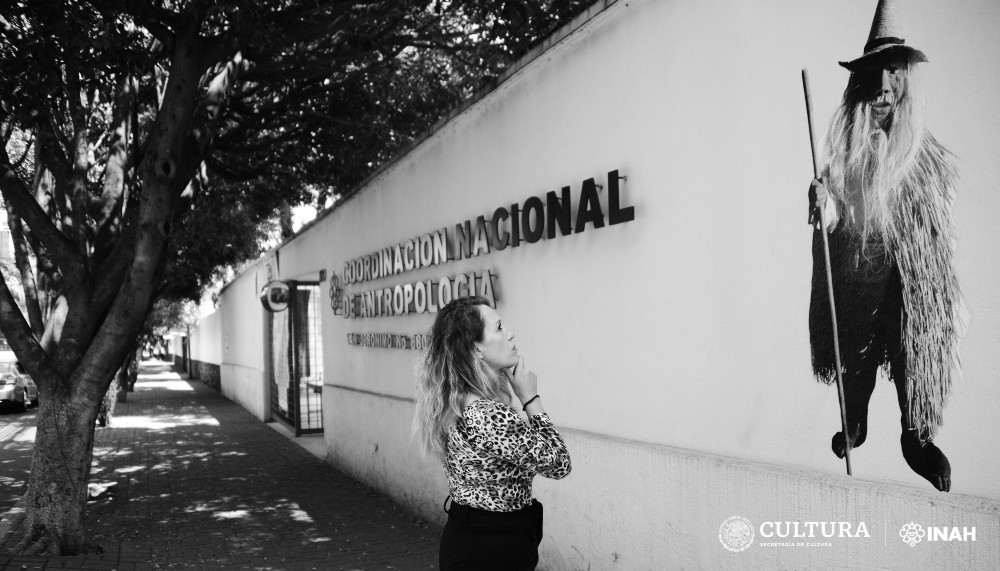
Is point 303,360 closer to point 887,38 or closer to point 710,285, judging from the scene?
point 710,285

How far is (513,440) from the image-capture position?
2822 millimetres

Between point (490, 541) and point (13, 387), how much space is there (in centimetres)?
2163

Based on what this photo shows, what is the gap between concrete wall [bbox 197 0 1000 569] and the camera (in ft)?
9.77

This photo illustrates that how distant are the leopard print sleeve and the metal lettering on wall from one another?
221 cm

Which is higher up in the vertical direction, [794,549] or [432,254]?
[432,254]

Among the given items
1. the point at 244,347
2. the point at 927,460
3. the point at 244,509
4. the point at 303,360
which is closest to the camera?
the point at 927,460

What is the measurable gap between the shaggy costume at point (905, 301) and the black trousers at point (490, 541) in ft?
5.03

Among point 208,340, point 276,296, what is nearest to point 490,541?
point 276,296

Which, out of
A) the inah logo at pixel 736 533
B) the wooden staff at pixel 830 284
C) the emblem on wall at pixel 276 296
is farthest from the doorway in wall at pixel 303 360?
the wooden staff at pixel 830 284

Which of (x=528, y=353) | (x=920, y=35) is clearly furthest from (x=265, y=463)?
(x=920, y=35)

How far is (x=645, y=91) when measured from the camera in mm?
4664

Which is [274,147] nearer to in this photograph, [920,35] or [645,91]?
[645,91]

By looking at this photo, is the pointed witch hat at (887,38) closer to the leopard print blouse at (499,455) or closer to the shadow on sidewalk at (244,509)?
the leopard print blouse at (499,455)

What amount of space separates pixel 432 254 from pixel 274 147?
664 cm
